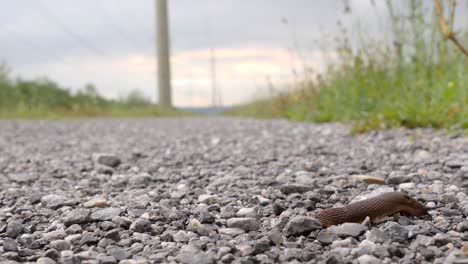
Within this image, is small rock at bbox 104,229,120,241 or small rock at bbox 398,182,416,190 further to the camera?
small rock at bbox 398,182,416,190

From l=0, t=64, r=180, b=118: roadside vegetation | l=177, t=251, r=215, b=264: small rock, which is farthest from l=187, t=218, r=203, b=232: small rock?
l=0, t=64, r=180, b=118: roadside vegetation

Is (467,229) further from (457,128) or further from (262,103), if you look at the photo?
(262,103)

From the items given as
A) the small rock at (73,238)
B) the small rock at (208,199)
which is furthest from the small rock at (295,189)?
the small rock at (73,238)

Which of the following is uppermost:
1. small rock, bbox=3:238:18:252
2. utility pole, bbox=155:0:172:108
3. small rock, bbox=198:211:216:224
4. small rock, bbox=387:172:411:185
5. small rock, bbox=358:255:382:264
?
utility pole, bbox=155:0:172:108

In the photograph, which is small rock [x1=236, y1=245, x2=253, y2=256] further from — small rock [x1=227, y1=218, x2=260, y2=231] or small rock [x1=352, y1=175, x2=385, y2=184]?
small rock [x1=352, y1=175, x2=385, y2=184]

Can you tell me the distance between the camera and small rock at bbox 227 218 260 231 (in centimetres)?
183

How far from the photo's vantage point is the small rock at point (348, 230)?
1.70m

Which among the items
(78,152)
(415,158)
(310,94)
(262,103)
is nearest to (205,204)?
(415,158)

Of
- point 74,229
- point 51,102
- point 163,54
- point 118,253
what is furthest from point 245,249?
point 163,54

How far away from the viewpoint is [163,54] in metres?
15.3

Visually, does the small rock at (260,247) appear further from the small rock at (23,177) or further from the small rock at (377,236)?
the small rock at (23,177)

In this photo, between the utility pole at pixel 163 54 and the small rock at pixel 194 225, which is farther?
the utility pole at pixel 163 54

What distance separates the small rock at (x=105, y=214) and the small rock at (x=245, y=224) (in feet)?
1.52

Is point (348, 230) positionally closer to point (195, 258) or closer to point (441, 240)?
point (441, 240)
